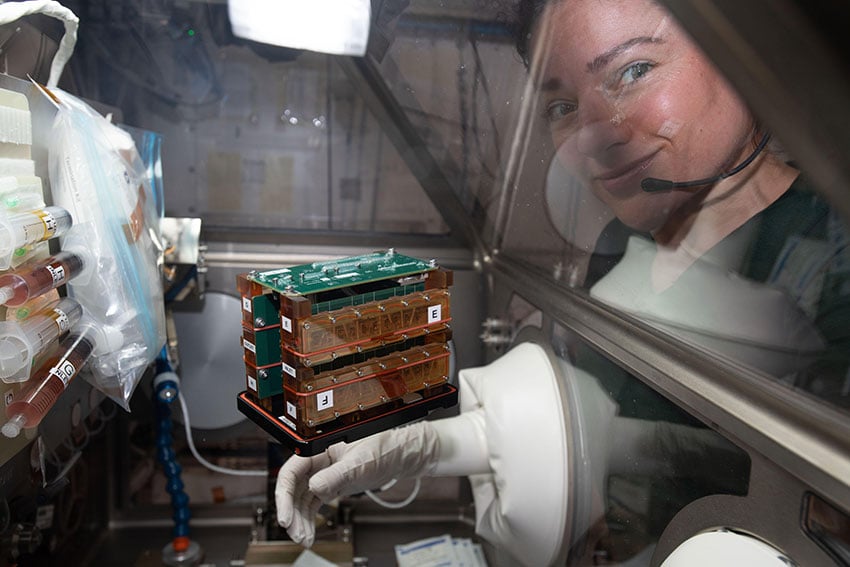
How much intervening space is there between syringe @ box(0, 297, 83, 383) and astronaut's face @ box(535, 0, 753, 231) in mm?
850

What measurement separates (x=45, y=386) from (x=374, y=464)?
1.79ft

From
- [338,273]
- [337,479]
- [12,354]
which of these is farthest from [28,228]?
[337,479]

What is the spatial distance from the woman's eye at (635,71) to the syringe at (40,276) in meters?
0.86

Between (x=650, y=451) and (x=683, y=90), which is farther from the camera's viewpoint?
(x=650, y=451)

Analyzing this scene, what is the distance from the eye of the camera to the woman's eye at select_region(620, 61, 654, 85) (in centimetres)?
68

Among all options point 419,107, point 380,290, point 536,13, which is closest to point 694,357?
point 380,290

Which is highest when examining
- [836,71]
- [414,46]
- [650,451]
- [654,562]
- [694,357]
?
[414,46]

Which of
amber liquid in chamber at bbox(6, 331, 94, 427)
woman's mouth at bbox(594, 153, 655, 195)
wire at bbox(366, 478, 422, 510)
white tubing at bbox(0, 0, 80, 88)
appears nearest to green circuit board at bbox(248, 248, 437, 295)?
woman's mouth at bbox(594, 153, 655, 195)

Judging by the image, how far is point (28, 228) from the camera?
78cm

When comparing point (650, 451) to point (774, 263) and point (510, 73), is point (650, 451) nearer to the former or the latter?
point (774, 263)

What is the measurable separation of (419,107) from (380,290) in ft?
2.84

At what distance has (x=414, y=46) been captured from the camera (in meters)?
1.11

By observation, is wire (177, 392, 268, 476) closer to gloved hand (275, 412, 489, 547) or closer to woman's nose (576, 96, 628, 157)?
gloved hand (275, 412, 489, 547)

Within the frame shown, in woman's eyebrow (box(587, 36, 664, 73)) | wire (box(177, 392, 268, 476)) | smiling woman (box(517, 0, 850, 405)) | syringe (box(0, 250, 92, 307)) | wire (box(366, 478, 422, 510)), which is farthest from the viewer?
wire (box(366, 478, 422, 510))
